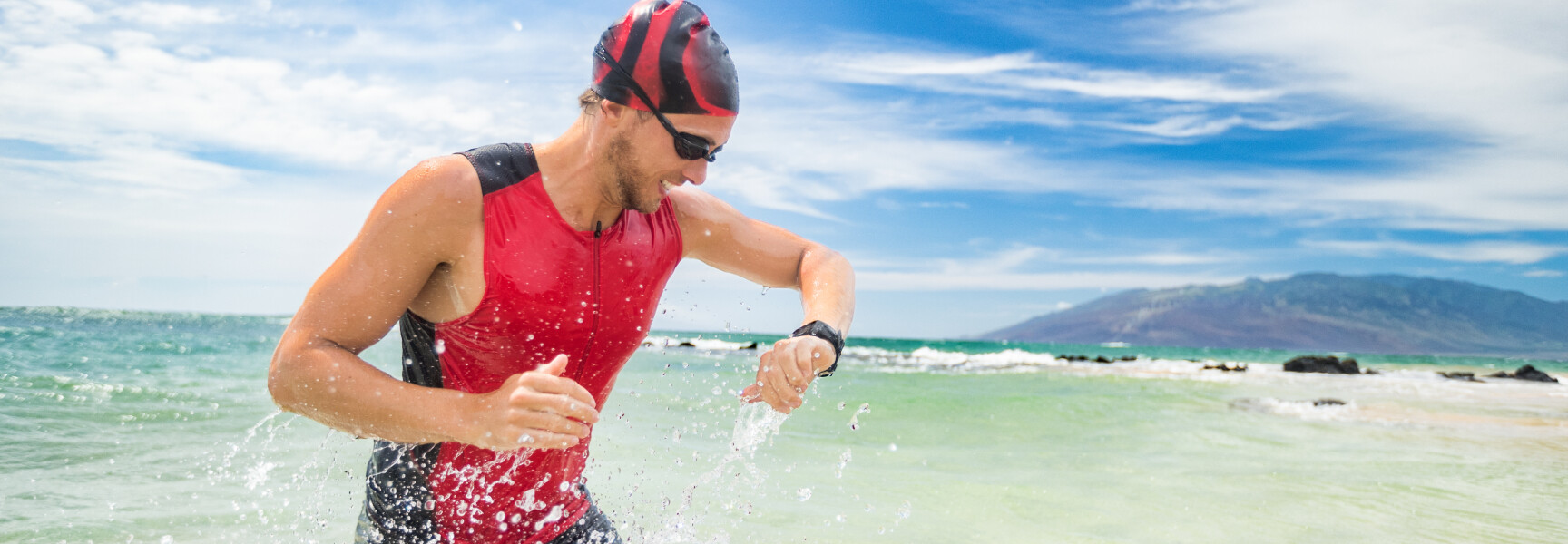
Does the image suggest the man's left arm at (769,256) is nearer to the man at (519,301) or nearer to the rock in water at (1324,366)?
the man at (519,301)

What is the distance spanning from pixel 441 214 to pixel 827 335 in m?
0.91

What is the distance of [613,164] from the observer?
202 centimetres

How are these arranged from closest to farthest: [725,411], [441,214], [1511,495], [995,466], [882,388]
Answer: [441,214]
[1511,495]
[995,466]
[725,411]
[882,388]

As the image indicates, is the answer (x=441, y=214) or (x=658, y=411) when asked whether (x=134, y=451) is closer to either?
(x=658, y=411)

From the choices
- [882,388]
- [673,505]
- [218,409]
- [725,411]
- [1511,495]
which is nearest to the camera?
[673,505]

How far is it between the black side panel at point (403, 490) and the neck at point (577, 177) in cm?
52

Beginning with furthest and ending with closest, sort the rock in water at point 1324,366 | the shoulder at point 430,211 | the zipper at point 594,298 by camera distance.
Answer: the rock in water at point 1324,366 < the zipper at point 594,298 < the shoulder at point 430,211

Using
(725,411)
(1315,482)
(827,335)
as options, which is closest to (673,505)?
(827,335)

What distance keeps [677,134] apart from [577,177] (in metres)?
0.27

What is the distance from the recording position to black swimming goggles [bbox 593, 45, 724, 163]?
1946 mm

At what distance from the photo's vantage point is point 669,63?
1949 mm

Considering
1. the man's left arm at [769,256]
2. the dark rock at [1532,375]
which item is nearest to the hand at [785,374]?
the man's left arm at [769,256]

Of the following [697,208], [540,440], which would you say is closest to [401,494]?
[540,440]

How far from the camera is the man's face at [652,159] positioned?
6.46 ft
